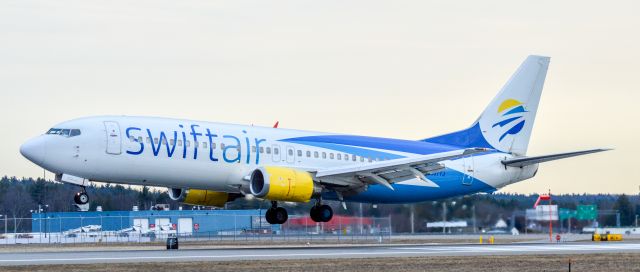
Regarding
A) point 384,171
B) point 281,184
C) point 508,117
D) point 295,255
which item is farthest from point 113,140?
point 508,117

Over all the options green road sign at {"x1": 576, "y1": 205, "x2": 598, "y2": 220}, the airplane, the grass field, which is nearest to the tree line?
green road sign at {"x1": 576, "y1": 205, "x2": 598, "y2": 220}

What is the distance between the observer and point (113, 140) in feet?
160

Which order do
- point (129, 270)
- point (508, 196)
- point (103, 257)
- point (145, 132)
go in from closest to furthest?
point (129, 270), point (103, 257), point (145, 132), point (508, 196)

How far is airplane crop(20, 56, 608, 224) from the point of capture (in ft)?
160

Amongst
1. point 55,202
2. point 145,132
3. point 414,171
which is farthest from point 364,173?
point 55,202

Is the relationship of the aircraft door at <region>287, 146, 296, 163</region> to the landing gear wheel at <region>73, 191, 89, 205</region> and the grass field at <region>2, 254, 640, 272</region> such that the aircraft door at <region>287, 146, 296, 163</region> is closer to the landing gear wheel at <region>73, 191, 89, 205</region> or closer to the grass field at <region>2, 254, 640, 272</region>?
the landing gear wheel at <region>73, 191, 89, 205</region>

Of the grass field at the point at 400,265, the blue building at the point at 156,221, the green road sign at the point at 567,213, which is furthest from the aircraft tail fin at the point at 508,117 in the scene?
the blue building at the point at 156,221

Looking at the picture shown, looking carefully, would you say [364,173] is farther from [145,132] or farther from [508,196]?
[508,196]

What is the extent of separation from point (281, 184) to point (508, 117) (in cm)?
→ 1649

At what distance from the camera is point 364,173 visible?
5306 cm

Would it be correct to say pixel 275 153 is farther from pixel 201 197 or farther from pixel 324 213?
pixel 201 197

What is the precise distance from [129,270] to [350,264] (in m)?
7.35

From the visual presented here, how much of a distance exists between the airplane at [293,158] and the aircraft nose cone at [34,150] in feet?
0.13

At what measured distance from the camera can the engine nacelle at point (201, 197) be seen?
186 ft
